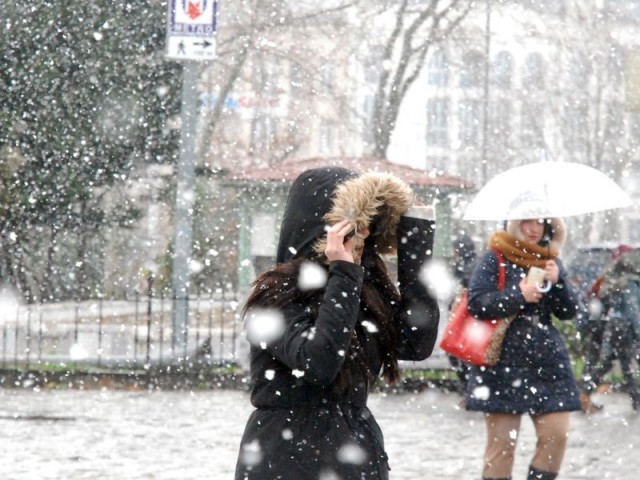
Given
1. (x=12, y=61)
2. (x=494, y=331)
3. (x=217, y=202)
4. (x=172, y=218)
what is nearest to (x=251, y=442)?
(x=494, y=331)

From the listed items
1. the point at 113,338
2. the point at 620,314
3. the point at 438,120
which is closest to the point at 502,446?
the point at 620,314

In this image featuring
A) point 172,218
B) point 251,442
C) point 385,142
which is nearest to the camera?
point 251,442

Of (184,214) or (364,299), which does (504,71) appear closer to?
(184,214)

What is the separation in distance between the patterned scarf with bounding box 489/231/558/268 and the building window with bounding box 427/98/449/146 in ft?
186

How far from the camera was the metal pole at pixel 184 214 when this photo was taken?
13172 millimetres

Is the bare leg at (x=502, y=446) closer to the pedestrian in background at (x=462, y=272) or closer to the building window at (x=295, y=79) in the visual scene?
the pedestrian in background at (x=462, y=272)

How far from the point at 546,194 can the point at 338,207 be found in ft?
9.92

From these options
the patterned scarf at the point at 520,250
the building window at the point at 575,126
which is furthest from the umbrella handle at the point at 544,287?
the building window at the point at 575,126

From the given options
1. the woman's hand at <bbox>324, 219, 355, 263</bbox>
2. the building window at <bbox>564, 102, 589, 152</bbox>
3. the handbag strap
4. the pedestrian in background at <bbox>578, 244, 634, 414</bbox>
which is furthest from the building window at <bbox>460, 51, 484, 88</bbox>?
the woman's hand at <bbox>324, 219, 355, 263</bbox>

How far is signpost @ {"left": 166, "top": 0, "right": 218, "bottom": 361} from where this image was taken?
12.9 metres

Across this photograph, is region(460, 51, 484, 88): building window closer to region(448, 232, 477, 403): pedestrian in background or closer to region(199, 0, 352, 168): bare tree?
region(199, 0, 352, 168): bare tree

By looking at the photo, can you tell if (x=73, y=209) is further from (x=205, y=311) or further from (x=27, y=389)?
(x=27, y=389)

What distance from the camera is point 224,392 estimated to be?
12383 mm

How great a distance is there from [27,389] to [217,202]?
1804cm
